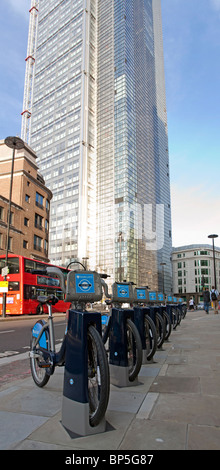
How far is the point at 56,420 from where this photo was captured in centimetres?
261

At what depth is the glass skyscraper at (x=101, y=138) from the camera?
95750 millimetres

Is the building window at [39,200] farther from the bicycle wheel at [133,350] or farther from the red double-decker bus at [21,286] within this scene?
the bicycle wheel at [133,350]

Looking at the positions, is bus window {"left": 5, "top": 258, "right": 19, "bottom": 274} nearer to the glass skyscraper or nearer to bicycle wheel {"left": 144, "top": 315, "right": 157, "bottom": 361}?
bicycle wheel {"left": 144, "top": 315, "right": 157, "bottom": 361}

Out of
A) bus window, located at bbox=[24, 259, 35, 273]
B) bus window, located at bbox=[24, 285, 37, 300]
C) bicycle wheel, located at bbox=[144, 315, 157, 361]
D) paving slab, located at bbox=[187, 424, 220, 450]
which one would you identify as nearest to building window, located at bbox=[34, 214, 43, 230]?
bus window, located at bbox=[24, 259, 35, 273]

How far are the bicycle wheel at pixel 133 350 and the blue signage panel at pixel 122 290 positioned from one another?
2.14 feet

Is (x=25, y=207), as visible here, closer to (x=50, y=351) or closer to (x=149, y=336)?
(x=149, y=336)

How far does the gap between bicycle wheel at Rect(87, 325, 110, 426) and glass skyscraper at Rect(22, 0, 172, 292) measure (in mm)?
82844

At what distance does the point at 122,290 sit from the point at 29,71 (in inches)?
6063

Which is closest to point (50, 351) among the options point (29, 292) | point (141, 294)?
point (141, 294)

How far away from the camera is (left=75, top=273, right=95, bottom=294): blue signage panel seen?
2.91 m

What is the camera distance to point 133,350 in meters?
4.01

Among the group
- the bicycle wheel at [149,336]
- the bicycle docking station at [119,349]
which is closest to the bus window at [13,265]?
the bicycle wheel at [149,336]
